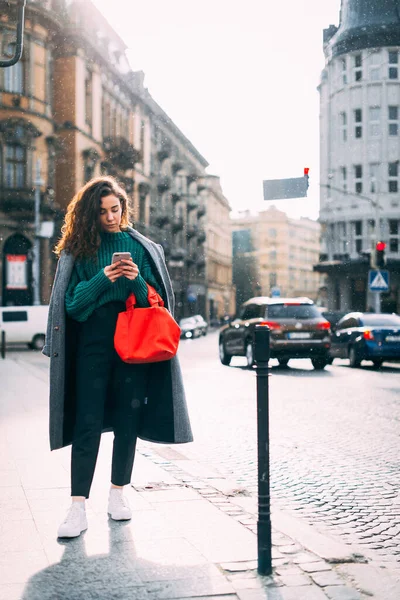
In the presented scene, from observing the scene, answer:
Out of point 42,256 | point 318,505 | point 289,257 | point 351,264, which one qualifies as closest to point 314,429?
point 318,505

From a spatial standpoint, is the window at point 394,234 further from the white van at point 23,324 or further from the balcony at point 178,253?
the white van at point 23,324

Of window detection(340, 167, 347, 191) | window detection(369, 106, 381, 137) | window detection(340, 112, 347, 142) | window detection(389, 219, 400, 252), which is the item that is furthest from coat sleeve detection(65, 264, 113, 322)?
window detection(340, 112, 347, 142)

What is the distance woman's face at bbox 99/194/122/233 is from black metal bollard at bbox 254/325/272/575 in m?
1.20

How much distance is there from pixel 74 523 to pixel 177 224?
200 feet

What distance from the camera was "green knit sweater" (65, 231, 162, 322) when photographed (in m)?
4.29

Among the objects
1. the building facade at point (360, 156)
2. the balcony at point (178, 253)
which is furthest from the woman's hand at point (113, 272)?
the balcony at point (178, 253)

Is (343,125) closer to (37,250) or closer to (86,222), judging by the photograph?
(37,250)

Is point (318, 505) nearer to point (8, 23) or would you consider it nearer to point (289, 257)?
point (8, 23)

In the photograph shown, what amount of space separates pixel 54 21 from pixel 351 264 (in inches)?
1004

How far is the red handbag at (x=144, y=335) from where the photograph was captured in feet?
13.9

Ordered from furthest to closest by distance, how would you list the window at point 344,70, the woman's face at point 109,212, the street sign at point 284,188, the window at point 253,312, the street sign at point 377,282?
1. the window at point 344,70
2. the street sign at point 377,282
3. the window at point 253,312
4. the street sign at point 284,188
5. the woman's face at point 109,212

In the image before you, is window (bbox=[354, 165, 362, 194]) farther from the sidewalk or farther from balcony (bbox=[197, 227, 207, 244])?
the sidewalk

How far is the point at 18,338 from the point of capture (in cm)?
3189

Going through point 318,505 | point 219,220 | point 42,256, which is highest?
Result: point 219,220
